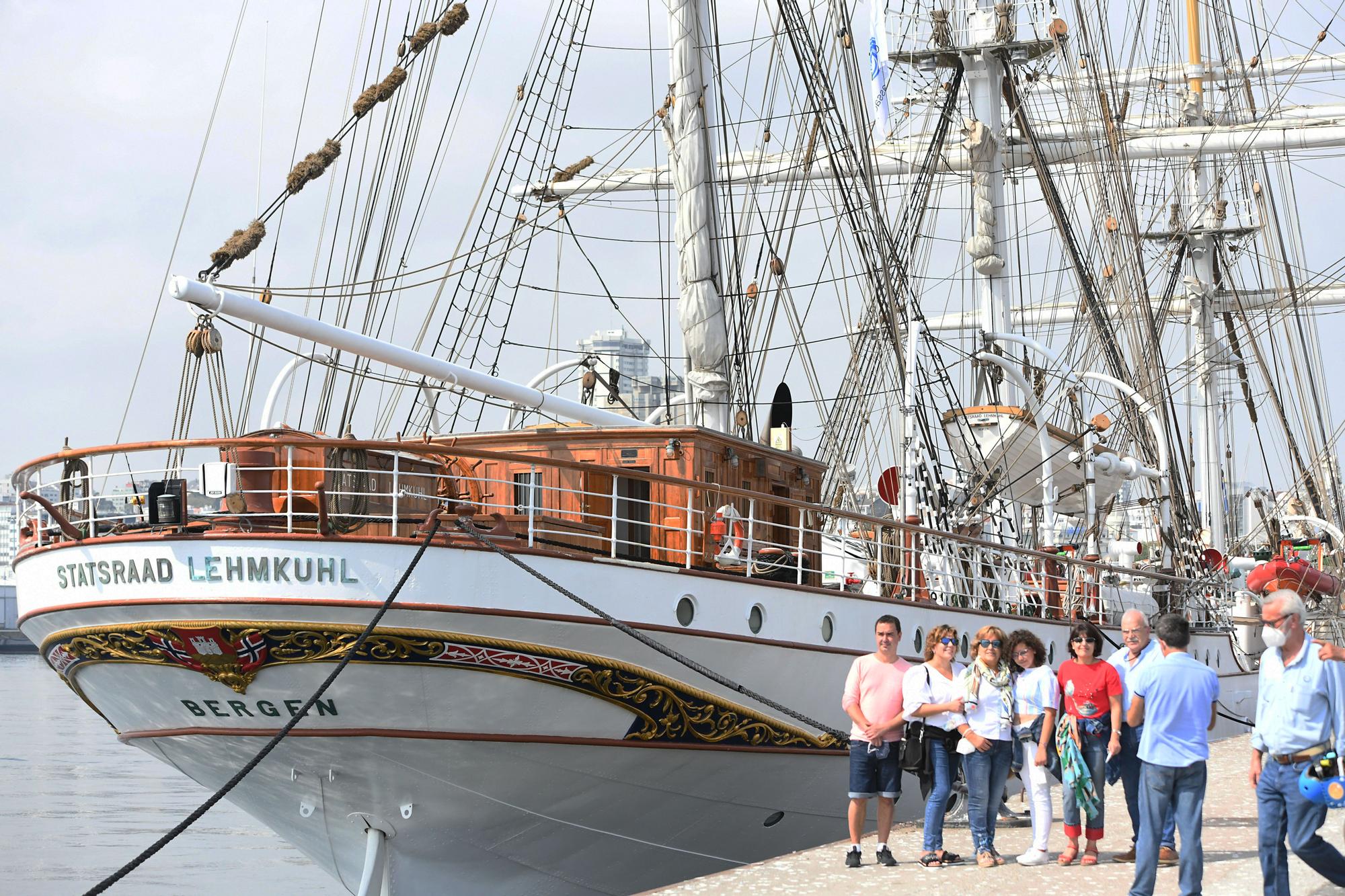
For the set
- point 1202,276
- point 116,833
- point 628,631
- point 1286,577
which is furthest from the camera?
point 1202,276

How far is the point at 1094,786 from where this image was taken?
9719 mm

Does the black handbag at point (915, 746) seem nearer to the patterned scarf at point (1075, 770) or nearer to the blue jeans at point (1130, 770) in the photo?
the patterned scarf at point (1075, 770)

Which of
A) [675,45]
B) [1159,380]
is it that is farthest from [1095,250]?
[675,45]

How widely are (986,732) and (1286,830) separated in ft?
7.70

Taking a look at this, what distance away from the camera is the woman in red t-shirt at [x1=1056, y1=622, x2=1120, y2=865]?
9.66 metres

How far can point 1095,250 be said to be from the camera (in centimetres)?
3322

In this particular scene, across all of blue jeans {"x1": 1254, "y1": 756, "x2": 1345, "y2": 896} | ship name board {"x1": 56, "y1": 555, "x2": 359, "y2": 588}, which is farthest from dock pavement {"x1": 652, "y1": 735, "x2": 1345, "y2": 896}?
ship name board {"x1": 56, "y1": 555, "x2": 359, "y2": 588}

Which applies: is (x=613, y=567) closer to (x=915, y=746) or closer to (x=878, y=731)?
(x=878, y=731)

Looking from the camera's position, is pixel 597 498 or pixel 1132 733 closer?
pixel 1132 733

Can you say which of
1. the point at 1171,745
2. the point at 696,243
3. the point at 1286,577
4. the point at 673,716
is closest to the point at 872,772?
the point at 1171,745

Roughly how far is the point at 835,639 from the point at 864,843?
3114 mm

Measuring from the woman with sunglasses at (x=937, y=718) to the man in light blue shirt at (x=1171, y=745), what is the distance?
1.72 meters

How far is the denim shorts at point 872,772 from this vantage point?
10.2 m

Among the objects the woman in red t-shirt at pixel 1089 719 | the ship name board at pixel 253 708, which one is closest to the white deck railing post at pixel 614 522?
the ship name board at pixel 253 708
